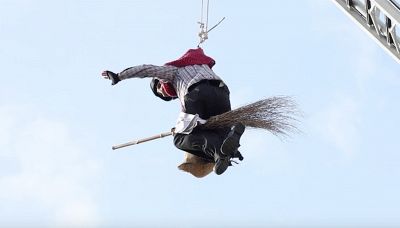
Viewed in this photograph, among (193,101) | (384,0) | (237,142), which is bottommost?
(237,142)

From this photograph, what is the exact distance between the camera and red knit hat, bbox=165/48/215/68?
853cm

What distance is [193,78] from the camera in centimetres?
833

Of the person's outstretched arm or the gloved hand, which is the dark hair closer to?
the person's outstretched arm

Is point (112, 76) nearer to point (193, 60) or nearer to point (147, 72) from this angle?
point (147, 72)

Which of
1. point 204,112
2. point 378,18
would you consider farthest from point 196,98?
point 378,18

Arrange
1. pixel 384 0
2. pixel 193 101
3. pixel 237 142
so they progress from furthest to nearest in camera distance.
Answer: pixel 384 0 → pixel 193 101 → pixel 237 142

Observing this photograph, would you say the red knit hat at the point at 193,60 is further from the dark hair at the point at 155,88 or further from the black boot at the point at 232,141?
the black boot at the point at 232,141

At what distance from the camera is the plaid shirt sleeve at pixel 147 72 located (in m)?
8.27

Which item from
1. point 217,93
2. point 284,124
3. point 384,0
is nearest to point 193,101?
point 217,93

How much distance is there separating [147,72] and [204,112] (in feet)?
1.84

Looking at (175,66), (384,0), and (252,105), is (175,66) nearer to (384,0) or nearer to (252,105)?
(252,105)

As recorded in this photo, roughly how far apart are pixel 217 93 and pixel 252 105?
35 cm

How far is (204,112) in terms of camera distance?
826 centimetres

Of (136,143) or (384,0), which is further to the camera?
(384,0)
